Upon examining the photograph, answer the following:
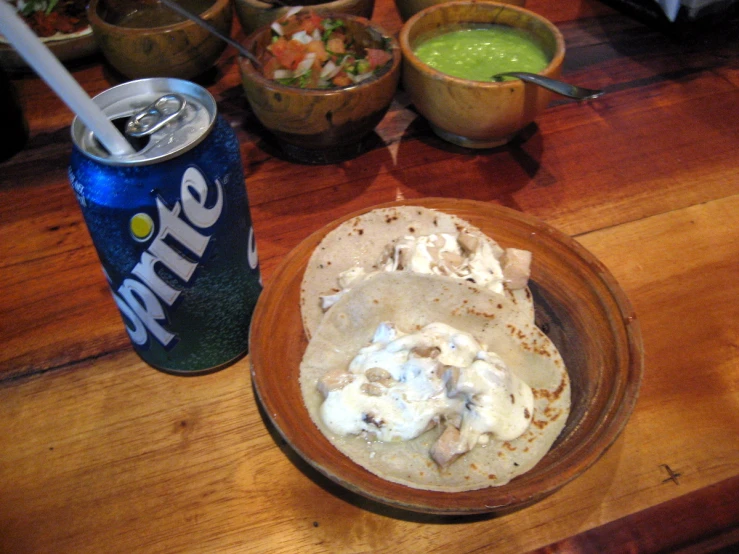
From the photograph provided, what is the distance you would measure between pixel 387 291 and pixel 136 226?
535mm

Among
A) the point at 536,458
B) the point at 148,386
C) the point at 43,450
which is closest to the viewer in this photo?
the point at 536,458

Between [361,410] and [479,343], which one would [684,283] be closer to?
[479,343]

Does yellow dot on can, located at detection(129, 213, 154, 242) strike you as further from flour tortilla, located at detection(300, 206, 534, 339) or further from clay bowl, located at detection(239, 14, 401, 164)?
clay bowl, located at detection(239, 14, 401, 164)

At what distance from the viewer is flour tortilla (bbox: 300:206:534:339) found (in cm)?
124

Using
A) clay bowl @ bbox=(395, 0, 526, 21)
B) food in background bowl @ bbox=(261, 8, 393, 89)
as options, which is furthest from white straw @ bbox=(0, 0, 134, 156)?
clay bowl @ bbox=(395, 0, 526, 21)

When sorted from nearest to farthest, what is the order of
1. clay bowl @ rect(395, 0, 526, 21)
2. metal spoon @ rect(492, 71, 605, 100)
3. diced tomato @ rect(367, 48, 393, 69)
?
metal spoon @ rect(492, 71, 605, 100), diced tomato @ rect(367, 48, 393, 69), clay bowl @ rect(395, 0, 526, 21)

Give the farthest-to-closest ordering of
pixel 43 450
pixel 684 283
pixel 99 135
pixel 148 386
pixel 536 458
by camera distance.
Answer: pixel 684 283, pixel 148 386, pixel 43 450, pixel 536 458, pixel 99 135

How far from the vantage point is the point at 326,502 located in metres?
1.04

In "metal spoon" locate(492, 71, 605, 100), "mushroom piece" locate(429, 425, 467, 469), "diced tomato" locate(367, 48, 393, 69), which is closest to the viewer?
"mushroom piece" locate(429, 425, 467, 469)

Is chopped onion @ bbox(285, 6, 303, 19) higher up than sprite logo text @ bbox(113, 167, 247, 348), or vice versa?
chopped onion @ bbox(285, 6, 303, 19)

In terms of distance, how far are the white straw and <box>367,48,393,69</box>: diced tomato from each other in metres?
0.95

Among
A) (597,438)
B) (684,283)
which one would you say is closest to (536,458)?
(597,438)

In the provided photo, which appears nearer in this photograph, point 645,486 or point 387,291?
point 645,486

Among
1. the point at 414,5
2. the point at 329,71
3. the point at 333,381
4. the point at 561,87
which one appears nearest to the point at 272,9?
the point at 329,71
